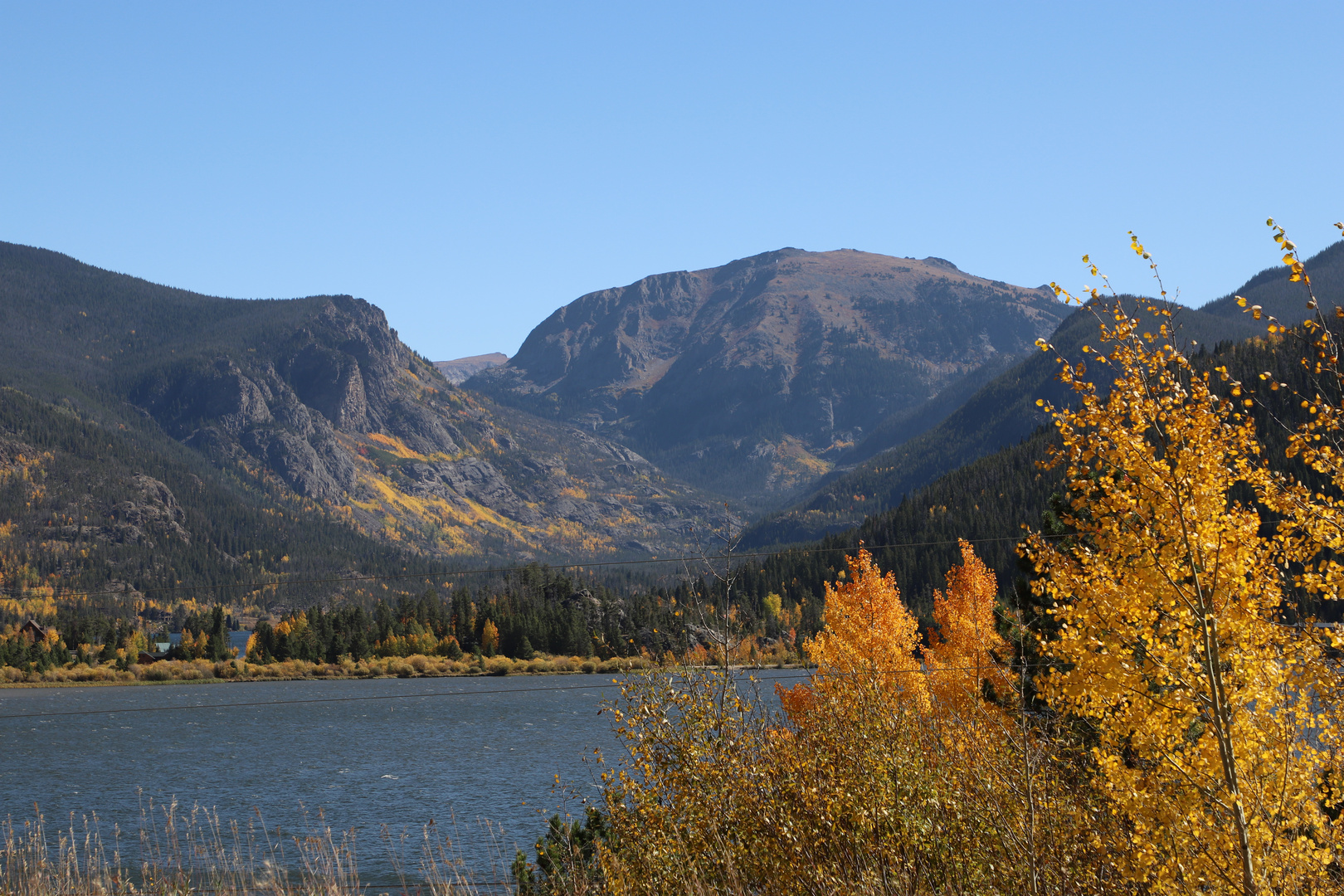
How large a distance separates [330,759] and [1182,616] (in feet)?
214

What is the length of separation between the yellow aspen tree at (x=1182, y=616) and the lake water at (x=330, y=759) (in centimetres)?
1485

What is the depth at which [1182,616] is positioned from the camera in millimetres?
10047

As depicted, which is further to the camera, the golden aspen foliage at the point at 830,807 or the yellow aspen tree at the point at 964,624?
the yellow aspen tree at the point at 964,624

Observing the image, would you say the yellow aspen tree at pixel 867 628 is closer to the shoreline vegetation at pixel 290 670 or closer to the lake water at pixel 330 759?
the lake water at pixel 330 759

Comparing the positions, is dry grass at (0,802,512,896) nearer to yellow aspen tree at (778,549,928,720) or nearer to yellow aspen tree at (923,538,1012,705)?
yellow aspen tree at (778,549,928,720)

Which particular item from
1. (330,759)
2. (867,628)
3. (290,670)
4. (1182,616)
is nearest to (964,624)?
(867,628)

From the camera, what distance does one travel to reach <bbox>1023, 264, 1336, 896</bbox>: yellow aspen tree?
8859 millimetres

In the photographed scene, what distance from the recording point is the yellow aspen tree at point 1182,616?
349 inches

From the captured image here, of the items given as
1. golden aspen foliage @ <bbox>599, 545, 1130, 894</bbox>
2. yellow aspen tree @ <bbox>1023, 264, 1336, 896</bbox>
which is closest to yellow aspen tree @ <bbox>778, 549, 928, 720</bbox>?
yellow aspen tree @ <bbox>1023, 264, 1336, 896</bbox>

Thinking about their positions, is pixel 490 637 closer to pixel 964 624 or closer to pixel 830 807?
pixel 964 624

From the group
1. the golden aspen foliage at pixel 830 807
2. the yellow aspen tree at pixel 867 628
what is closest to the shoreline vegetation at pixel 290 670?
the yellow aspen tree at pixel 867 628

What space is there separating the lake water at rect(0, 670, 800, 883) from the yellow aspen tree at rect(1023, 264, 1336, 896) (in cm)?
1485

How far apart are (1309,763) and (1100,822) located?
3013mm

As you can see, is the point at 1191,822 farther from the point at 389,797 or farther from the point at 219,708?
the point at 219,708
